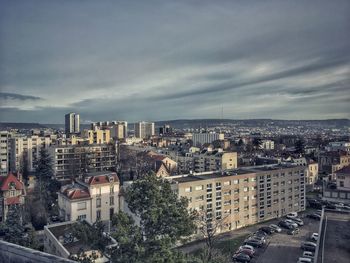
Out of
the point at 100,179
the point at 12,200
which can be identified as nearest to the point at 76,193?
the point at 100,179

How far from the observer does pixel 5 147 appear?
49.3 ft

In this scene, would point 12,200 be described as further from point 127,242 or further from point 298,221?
point 298,221

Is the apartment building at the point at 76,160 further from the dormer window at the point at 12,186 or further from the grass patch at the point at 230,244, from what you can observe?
the grass patch at the point at 230,244

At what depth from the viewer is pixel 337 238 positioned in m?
4.61

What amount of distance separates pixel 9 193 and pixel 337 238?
7626 millimetres

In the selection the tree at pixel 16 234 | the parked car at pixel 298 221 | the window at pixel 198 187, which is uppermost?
the window at pixel 198 187

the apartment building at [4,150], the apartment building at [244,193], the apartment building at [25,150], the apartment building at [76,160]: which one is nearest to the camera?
the apartment building at [244,193]

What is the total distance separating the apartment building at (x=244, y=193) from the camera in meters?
7.43

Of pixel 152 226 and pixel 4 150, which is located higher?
pixel 152 226

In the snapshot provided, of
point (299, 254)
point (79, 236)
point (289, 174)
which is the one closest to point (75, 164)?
point (289, 174)

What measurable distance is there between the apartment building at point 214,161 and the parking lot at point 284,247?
17.7 ft

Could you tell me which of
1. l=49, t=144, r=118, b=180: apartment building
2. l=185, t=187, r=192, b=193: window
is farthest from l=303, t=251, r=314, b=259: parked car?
l=49, t=144, r=118, b=180: apartment building

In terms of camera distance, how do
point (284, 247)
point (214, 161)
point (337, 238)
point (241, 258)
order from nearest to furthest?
point (337, 238) < point (241, 258) < point (284, 247) < point (214, 161)

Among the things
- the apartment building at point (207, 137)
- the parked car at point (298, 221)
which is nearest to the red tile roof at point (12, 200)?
the parked car at point (298, 221)
